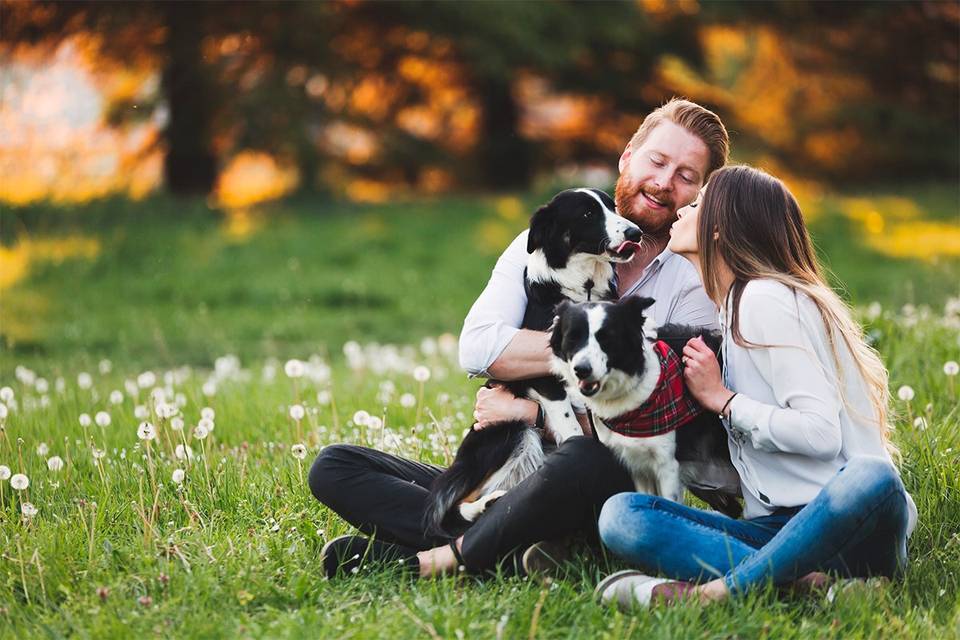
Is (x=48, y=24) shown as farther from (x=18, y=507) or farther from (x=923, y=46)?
(x=923, y=46)

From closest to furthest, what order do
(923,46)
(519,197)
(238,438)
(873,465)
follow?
(873,465) < (238,438) < (519,197) < (923,46)

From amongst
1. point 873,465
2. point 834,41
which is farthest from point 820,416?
point 834,41

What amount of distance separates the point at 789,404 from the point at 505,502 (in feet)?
3.41

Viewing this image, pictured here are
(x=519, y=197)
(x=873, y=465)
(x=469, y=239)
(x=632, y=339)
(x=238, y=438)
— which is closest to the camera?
(x=873, y=465)

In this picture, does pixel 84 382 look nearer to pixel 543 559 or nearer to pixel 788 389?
pixel 543 559

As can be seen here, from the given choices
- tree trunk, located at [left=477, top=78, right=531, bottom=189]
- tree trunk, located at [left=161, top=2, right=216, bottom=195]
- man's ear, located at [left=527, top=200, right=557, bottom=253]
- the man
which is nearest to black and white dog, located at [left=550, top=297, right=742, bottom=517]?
the man

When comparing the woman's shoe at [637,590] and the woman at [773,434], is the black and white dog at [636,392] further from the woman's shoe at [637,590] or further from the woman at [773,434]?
the woman's shoe at [637,590]

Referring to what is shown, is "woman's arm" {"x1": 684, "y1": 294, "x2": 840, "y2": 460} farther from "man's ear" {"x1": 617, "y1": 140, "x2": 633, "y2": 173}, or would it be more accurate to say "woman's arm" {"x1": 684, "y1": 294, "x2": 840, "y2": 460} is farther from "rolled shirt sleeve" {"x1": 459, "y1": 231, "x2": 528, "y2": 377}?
"man's ear" {"x1": 617, "y1": 140, "x2": 633, "y2": 173}

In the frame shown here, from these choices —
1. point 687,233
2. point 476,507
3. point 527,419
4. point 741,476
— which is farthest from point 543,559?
point 687,233

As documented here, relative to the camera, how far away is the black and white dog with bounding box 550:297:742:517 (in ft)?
11.9

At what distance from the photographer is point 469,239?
14.1 m

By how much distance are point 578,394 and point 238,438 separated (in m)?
2.41

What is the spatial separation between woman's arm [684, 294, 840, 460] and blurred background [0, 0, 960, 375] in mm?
6966

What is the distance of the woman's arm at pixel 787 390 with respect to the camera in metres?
3.37
